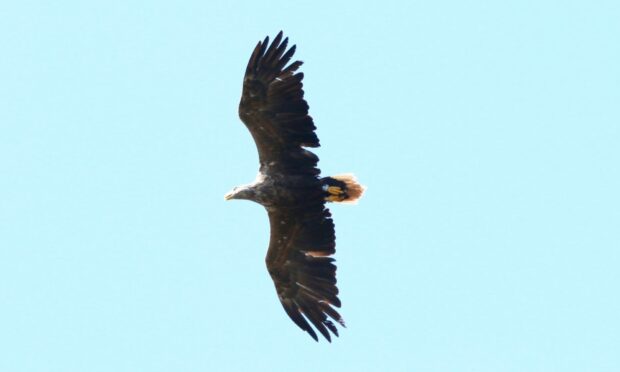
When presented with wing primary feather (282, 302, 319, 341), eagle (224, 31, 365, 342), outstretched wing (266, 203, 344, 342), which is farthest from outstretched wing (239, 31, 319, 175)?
wing primary feather (282, 302, 319, 341)

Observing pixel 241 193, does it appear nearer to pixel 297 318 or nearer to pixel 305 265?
pixel 305 265

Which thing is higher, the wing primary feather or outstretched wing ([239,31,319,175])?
outstretched wing ([239,31,319,175])

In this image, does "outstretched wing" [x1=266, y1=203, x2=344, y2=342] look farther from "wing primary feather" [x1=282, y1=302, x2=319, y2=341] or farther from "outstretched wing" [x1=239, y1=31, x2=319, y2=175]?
"outstretched wing" [x1=239, y1=31, x2=319, y2=175]

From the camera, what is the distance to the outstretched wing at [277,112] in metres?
20.1

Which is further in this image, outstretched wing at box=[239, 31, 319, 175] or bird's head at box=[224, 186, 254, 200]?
bird's head at box=[224, 186, 254, 200]

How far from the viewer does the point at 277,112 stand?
20250 mm

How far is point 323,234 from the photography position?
827 inches

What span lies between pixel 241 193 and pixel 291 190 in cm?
91

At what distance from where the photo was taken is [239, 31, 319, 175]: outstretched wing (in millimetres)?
20078

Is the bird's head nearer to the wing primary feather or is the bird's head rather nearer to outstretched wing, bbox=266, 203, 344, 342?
outstretched wing, bbox=266, 203, 344, 342

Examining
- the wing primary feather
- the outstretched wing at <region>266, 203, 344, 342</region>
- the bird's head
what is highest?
the bird's head

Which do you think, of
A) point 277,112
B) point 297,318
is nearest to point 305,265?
point 297,318

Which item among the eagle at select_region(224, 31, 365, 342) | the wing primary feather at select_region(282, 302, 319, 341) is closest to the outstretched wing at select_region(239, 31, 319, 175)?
the eagle at select_region(224, 31, 365, 342)

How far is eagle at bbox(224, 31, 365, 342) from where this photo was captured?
20109 millimetres
